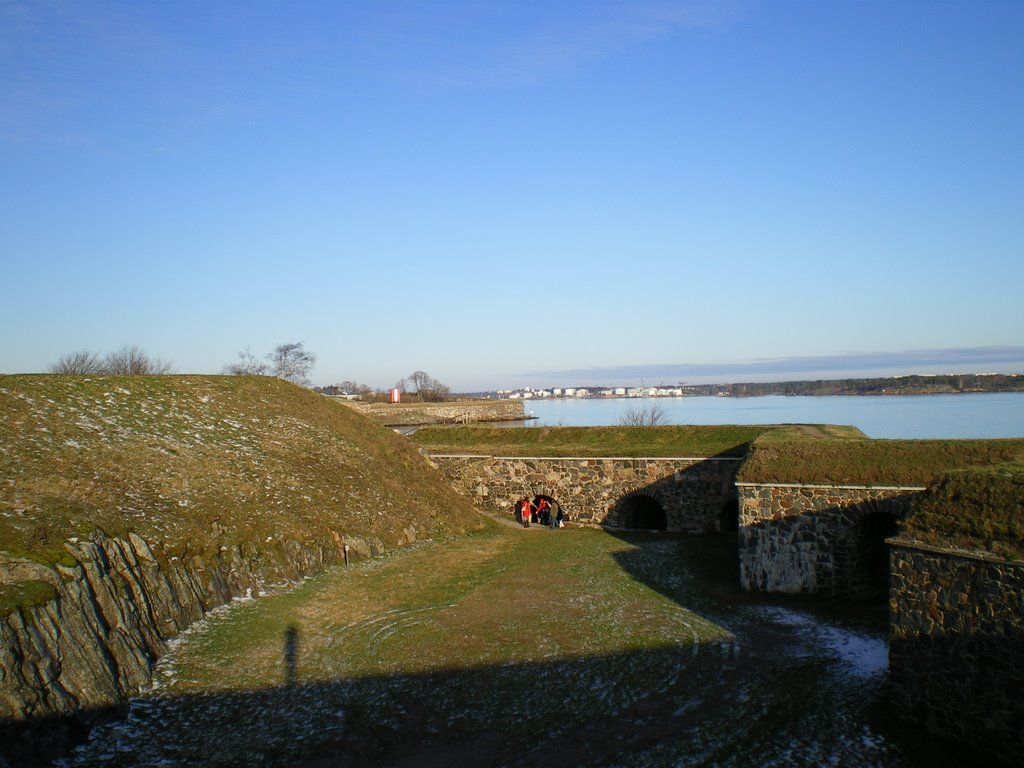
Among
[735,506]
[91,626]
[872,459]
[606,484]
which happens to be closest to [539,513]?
[606,484]

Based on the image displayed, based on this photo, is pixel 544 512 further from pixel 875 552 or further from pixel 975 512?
pixel 975 512

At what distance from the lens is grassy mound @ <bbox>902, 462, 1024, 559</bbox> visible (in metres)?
9.43

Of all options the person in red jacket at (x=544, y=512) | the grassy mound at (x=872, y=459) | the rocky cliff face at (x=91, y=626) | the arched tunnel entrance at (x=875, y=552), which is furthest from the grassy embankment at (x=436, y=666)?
the person in red jacket at (x=544, y=512)

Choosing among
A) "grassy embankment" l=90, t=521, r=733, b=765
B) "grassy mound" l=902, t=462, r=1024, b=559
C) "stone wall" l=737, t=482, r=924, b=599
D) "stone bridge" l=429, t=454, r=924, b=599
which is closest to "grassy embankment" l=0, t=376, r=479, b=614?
"grassy embankment" l=90, t=521, r=733, b=765

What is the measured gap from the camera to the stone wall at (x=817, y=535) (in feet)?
50.5

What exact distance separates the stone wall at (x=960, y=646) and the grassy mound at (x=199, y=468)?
43.4ft

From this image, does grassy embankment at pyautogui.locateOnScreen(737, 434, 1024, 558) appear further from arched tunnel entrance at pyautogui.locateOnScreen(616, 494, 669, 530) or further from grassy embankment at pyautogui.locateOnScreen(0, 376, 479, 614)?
grassy embankment at pyautogui.locateOnScreen(0, 376, 479, 614)

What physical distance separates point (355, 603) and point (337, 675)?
3850mm

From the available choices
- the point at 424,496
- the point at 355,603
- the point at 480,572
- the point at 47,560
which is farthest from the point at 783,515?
the point at 47,560

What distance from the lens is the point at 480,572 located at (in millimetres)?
18875

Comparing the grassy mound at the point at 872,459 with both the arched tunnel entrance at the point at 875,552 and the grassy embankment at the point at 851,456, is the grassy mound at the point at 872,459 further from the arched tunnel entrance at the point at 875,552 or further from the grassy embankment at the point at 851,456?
the arched tunnel entrance at the point at 875,552

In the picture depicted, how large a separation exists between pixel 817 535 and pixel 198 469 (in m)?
15.3

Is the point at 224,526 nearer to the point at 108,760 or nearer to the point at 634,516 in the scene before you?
the point at 108,760

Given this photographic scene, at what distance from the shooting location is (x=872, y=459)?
52.1ft
